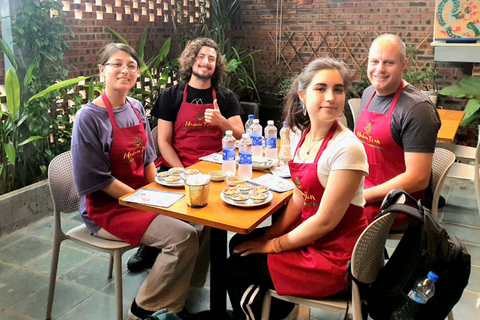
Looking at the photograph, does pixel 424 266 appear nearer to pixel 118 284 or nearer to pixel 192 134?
pixel 118 284

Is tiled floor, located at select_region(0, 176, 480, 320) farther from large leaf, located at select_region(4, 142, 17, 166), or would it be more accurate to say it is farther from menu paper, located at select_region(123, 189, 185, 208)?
menu paper, located at select_region(123, 189, 185, 208)

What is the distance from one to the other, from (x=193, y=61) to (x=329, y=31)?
3348mm

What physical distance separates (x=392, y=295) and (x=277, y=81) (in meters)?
5.21

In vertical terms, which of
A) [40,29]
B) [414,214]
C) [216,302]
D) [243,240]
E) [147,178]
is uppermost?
[40,29]

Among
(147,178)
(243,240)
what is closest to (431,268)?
(243,240)

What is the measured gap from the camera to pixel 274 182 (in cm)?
236

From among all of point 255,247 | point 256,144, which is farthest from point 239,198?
point 256,144

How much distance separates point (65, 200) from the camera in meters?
2.35

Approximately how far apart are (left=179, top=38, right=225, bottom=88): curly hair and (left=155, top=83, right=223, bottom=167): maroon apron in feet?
0.74

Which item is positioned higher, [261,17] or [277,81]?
[261,17]

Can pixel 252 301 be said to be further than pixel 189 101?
No

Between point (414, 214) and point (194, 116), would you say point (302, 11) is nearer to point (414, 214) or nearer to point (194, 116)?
point (194, 116)

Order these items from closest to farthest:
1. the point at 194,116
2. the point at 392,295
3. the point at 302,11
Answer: the point at 392,295 → the point at 194,116 → the point at 302,11

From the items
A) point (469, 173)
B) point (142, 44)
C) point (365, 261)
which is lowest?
point (469, 173)
